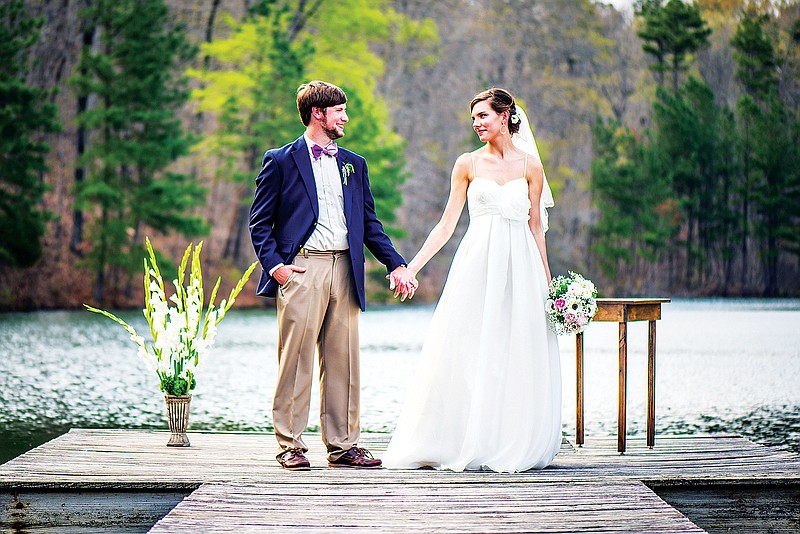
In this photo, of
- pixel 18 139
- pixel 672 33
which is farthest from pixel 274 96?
pixel 672 33

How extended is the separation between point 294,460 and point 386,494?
70cm

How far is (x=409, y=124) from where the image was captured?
4025 cm

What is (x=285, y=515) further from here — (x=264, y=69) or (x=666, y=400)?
(x=264, y=69)

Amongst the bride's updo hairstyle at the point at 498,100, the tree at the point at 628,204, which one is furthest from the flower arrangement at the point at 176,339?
the tree at the point at 628,204

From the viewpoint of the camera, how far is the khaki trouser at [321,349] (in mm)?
5176

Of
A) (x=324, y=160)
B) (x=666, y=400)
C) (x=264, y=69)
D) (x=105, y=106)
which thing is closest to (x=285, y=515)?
(x=324, y=160)

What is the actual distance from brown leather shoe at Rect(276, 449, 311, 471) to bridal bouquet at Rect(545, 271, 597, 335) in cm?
133

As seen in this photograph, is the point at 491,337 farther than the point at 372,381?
No

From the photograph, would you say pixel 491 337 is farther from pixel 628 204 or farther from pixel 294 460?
pixel 628 204

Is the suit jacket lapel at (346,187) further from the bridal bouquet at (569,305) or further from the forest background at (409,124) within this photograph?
the forest background at (409,124)

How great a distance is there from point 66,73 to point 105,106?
14.7ft

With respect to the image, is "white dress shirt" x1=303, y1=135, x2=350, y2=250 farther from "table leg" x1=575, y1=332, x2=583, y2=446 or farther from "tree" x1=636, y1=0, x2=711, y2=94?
"tree" x1=636, y1=0, x2=711, y2=94

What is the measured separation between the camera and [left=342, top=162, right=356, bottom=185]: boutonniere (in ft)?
17.4

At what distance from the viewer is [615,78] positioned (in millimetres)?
39812
